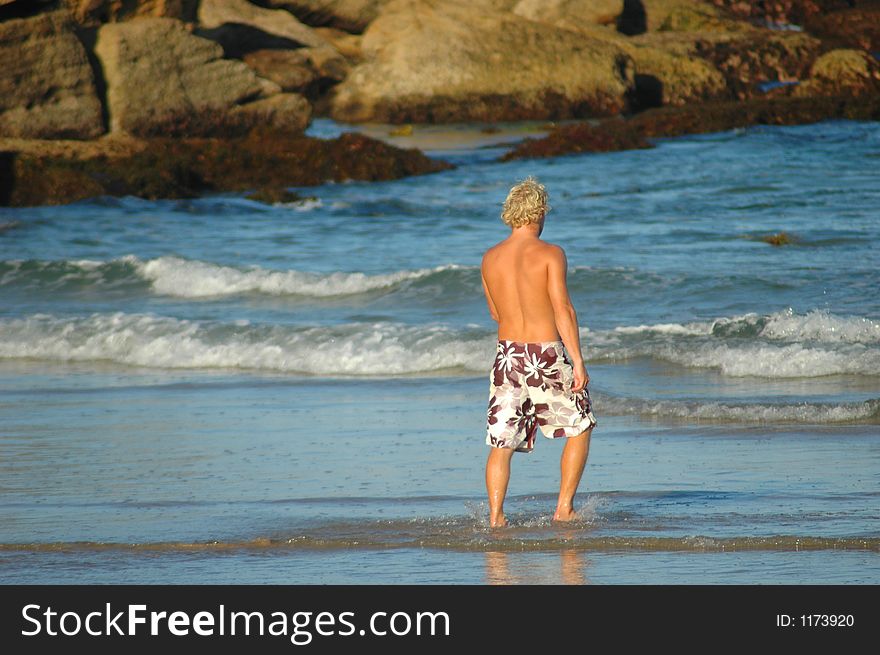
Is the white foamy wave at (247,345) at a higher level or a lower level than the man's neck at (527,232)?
lower

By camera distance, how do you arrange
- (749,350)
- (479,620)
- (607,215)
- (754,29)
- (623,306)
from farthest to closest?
(754,29)
(607,215)
(623,306)
(749,350)
(479,620)

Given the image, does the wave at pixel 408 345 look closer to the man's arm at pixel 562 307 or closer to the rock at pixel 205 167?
the man's arm at pixel 562 307

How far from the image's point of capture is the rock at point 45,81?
2248cm

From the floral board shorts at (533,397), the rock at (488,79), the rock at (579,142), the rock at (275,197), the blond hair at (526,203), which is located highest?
the rock at (488,79)

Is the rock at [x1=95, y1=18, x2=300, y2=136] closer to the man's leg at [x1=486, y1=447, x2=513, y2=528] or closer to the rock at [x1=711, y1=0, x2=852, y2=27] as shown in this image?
the man's leg at [x1=486, y1=447, x2=513, y2=528]

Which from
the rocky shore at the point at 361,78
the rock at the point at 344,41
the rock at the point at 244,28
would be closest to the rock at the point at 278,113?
the rocky shore at the point at 361,78

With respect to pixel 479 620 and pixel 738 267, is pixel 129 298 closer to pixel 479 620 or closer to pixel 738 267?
pixel 738 267

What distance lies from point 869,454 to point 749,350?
3.09m

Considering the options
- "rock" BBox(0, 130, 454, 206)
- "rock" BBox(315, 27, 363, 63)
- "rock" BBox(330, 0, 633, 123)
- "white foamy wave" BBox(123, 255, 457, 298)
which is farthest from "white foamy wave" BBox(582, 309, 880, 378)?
"rock" BBox(315, 27, 363, 63)

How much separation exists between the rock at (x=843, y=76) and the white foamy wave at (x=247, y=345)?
24023mm

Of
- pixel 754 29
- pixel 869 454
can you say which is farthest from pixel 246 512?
pixel 754 29

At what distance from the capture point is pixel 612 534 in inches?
246

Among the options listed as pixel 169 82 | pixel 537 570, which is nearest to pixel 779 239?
pixel 537 570

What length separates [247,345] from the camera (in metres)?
12.1
